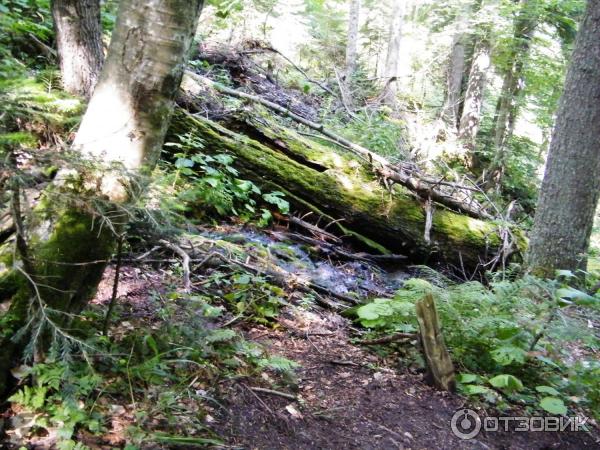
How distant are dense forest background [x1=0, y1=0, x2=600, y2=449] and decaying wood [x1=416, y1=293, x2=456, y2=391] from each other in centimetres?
1

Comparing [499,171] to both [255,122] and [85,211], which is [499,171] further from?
[85,211]

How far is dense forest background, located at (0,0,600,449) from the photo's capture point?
7.43ft

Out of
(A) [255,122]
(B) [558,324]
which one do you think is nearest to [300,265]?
(A) [255,122]

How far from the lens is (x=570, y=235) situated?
579cm

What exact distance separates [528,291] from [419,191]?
121 inches

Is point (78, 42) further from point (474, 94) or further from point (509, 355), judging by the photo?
point (474, 94)

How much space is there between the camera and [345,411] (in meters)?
3.19

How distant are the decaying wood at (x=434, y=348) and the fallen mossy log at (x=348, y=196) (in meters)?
3.01

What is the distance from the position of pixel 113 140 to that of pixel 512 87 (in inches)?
525

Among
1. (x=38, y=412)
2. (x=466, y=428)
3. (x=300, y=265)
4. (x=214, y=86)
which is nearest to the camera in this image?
(x=38, y=412)

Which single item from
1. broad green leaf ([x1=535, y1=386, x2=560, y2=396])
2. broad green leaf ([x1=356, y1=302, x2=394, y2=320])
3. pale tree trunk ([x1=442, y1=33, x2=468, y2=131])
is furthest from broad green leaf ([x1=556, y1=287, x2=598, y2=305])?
pale tree trunk ([x1=442, y1=33, x2=468, y2=131])

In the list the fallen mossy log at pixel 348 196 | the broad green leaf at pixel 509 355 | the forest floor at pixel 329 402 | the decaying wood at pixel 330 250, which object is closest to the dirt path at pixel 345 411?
the forest floor at pixel 329 402

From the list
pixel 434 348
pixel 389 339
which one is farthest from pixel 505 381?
pixel 389 339

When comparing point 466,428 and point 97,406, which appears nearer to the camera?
point 97,406
